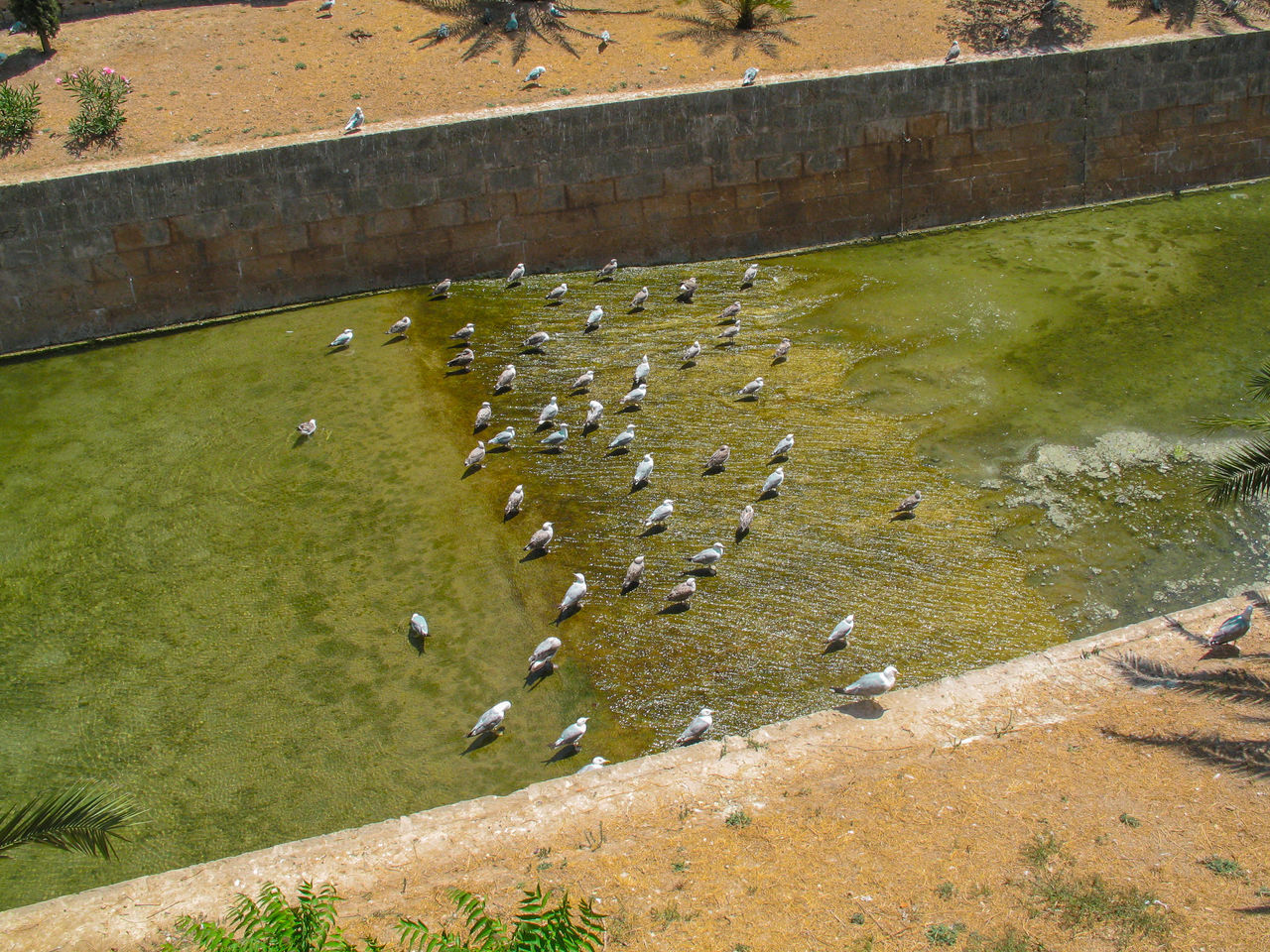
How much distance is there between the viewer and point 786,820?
8.30 metres

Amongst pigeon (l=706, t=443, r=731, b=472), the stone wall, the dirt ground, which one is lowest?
pigeon (l=706, t=443, r=731, b=472)

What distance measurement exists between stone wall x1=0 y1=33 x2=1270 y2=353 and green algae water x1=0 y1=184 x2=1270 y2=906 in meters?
0.74

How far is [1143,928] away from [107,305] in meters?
16.2

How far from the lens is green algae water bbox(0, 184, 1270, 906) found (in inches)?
417

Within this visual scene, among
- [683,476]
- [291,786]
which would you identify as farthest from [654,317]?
[291,786]

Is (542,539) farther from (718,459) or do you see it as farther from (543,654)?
(718,459)

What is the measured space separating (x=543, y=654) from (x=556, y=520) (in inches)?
101

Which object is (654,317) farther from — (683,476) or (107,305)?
(107,305)

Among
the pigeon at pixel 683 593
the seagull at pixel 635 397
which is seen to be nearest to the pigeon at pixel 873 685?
the pigeon at pixel 683 593

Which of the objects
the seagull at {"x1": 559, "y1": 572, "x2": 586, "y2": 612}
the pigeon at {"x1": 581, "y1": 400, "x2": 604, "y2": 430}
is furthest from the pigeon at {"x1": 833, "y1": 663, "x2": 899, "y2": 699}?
the pigeon at {"x1": 581, "y1": 400, "x2": 604, "y2": 430}

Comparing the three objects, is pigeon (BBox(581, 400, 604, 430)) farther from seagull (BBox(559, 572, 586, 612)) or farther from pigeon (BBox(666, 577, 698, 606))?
pigeon (BBox(666, 577, 698, 606))

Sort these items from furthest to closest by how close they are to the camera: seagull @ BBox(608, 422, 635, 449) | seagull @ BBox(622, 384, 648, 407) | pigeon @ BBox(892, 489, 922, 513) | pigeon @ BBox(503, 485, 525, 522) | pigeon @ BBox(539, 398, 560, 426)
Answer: seagull @ BBox(622, 384, 648, 407)
pigeon @ BBox(539, 398, 560, 426)
seagull @ BBox(608, 422, 635, 449)
pigeon @ BBox(503, 485, 525, 522)
pigeon @ BBox(892, 489, 922, 513)

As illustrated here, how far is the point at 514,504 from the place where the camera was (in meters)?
13.2

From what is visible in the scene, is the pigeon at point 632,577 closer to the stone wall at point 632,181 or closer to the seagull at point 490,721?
the seagull at point 490,721
